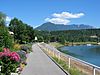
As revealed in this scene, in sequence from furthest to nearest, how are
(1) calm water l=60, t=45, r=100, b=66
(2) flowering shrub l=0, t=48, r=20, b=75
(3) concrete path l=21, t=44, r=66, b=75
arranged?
(1) calm water l=60, t=45, r=100, b=66
(3) concrete path l=21, t=44, r=66, b=75
(2) flowering shrub l=0, t=48, r=20, b=75

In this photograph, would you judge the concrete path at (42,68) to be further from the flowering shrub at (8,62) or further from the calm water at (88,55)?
the calm water at (88,55)

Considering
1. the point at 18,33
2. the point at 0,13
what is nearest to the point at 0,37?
the point at 0,13

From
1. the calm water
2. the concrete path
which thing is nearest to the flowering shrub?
the concrete path

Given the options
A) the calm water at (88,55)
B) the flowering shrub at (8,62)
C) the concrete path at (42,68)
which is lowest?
the calm water at (88,55)

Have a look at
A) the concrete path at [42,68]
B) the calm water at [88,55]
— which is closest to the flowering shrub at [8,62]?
the concrete path at [42,68]

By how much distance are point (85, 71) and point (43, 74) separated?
239cm

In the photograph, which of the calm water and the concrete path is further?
the calm water

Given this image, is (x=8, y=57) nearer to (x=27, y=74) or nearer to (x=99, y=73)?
(x=27, y=74)

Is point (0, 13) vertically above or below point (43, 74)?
above

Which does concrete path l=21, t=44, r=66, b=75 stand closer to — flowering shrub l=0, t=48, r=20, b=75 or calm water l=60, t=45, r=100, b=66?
flowering shrub l=0, t=48, r=20, b=75

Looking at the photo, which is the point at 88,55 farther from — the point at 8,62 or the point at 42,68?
the point at 8,62

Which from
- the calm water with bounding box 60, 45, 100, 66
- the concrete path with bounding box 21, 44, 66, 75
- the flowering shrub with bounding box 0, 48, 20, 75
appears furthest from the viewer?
the calm water with bounding box 60, 45, 100, 66

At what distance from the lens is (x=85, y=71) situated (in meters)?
17.8

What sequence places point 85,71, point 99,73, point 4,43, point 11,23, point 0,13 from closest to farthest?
point 99,73 < point 85,71 < point 4,43 < point 0,13 < point 11,23
